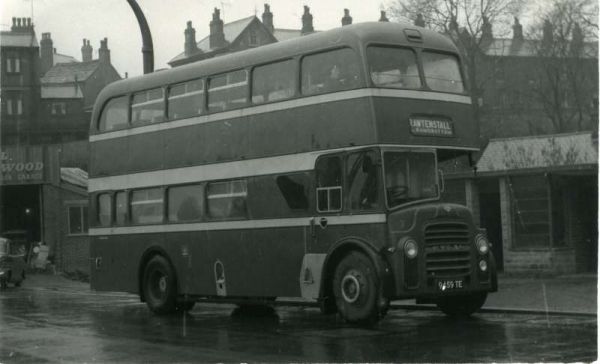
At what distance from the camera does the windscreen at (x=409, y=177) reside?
14.2m

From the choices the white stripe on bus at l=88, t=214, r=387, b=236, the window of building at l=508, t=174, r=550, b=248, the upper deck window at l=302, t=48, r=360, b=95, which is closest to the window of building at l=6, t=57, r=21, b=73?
the window of building at l=508, t=174, r=550, b=248

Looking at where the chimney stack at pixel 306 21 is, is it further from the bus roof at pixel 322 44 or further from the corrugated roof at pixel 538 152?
the bus roof at pixel 322 44

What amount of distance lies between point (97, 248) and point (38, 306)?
2016mm

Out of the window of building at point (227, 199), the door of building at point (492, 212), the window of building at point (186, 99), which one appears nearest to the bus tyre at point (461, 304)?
the window of building at point (227, 199)

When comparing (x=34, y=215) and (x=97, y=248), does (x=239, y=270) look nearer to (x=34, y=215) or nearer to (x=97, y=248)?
(x=97, y=248)

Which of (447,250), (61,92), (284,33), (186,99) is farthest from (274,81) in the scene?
(284,33)

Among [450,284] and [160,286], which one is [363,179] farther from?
[160,286]

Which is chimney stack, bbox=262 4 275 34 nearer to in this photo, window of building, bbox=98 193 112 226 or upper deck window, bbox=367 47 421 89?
window of building, bbox=98 193 112 226

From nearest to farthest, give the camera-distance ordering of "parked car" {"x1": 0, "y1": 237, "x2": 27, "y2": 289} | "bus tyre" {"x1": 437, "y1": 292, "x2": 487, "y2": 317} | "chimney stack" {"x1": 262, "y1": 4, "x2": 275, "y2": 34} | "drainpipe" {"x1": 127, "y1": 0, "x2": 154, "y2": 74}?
"bus tyre" {"x1": 437, "y1": 292, "x2": 487, "y2": 317}, "drainpipe" {"x1": 127, "y1": 0, "x2": 154, "y2": 74}, "parked car" {"x1": 0, "y1": 237, "x2": 27, "y2": 289}, "chimney stack" {"x1": 262, "y1": 4, "x2": 275, "y2": 34}

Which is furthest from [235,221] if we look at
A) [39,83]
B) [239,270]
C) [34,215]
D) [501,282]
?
[39,83]

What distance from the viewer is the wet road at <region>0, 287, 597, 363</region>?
11.2 m

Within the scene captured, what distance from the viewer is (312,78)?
1505cm

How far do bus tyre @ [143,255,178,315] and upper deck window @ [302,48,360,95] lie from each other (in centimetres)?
481

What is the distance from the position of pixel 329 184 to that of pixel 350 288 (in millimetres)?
1560
